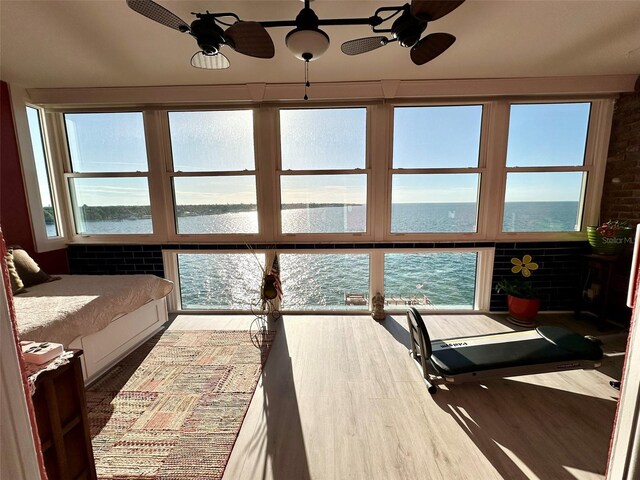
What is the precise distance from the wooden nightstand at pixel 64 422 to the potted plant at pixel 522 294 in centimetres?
393

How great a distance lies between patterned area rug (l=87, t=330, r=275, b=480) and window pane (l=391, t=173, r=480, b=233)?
2228 millimetres

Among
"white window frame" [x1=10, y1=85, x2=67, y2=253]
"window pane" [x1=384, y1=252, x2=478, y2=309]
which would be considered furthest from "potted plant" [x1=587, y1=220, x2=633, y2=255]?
"white window frame" [x1=10, y1=85, x2=67, y2=253]

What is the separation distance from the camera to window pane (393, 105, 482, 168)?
332 centimetres

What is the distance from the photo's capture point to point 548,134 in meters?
3.32

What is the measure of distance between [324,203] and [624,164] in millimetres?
3426

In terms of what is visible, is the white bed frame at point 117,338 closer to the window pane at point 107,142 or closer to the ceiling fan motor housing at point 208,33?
the window pane at point 107,142

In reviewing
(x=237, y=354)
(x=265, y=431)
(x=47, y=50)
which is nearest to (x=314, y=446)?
(x=265, y=431)

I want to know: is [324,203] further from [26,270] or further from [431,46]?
[26,270]

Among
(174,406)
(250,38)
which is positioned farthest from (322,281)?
(250,38)

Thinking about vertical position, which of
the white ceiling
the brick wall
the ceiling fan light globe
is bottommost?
the brick wall

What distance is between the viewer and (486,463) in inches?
63.6

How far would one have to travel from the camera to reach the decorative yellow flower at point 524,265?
3.32 metres

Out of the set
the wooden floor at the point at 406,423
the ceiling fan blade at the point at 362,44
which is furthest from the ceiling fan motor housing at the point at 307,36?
the wooden floor at the point at 406,423

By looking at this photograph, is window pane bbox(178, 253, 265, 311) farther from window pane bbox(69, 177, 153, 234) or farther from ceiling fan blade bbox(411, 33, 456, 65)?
ceiling fan blade bbox(411, 33, 456, 65)
